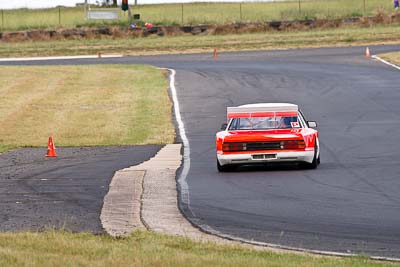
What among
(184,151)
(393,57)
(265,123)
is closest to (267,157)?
(265,123)

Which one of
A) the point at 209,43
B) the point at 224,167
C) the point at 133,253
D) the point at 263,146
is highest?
the point at 209,43

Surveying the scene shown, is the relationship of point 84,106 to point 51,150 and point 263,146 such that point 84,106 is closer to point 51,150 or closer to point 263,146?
point 51,150

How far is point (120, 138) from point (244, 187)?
1021 cm

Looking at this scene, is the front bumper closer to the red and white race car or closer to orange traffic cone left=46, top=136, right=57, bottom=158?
the red and white race car

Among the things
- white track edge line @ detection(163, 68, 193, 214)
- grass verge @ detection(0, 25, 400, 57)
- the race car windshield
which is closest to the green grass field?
grass verge @ detection(0, 25, 400, 57)

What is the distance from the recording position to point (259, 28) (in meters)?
75.9

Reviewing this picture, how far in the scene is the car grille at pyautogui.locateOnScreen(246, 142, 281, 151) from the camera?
19.9 metres

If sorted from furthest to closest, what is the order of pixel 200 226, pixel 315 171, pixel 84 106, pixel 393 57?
pixel 393 57
pixel 84 106
pixel 315 171
pixel 200 226

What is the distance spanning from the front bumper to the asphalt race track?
232mm

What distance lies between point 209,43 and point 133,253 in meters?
57.4

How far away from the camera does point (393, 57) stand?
50875 mm

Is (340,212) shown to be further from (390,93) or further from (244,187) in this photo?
(390,93)

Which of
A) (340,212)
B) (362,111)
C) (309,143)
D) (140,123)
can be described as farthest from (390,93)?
(340,212)

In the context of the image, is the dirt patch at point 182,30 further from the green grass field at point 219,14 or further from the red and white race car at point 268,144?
the red and white race car at point 268,144
